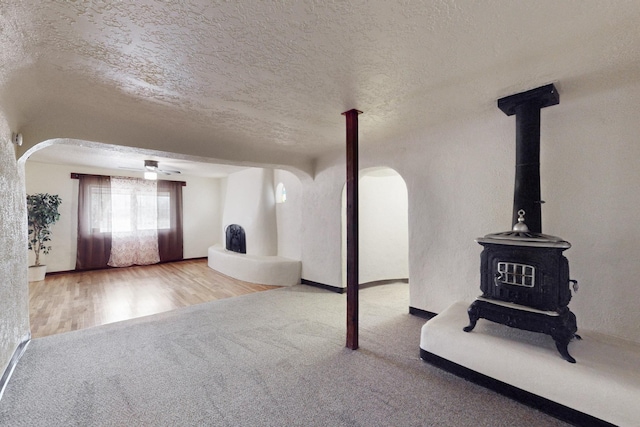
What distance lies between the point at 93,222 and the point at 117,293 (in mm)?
2710

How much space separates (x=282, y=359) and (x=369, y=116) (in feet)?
7.90

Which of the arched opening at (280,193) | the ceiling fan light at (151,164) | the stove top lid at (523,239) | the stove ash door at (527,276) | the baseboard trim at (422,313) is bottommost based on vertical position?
the baseboard trim at (422,313)

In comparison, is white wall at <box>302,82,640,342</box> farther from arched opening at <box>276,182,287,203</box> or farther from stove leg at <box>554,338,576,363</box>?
arched opening at <box>276,182,287,203</box>

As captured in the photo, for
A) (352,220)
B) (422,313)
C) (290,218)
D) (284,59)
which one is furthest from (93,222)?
(422,313)

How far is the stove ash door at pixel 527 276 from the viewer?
73.0 inches

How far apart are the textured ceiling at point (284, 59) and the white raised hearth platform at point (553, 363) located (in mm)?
1901

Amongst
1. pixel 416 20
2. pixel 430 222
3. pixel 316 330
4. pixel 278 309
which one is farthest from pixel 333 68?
Answer: pixel 278 309

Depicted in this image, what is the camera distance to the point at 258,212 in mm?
5582

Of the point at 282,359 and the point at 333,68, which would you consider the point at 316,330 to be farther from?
the point at 333,68

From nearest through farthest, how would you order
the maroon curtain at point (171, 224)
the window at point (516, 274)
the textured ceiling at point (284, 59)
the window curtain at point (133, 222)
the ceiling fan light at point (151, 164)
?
1. the textured ceiling at point (284, 59)
2. the window at point (516, 274)
3. the ceiling fan light at point (151, 164)
4. the window curtain at point (133, 222)
5. the maroon curtain at point (171, 224)

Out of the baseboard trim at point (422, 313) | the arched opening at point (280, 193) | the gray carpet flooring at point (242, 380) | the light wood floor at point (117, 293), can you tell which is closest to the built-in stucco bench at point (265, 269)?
→ the light wood floor at point (117, 293)

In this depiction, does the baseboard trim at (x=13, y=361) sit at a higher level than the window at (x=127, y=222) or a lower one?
lower

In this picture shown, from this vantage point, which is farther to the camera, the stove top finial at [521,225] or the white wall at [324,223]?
the white wall at [324,223]

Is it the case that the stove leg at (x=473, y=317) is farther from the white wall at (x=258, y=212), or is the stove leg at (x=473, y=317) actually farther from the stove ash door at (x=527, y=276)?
the white wall at (x=258, y=212)
